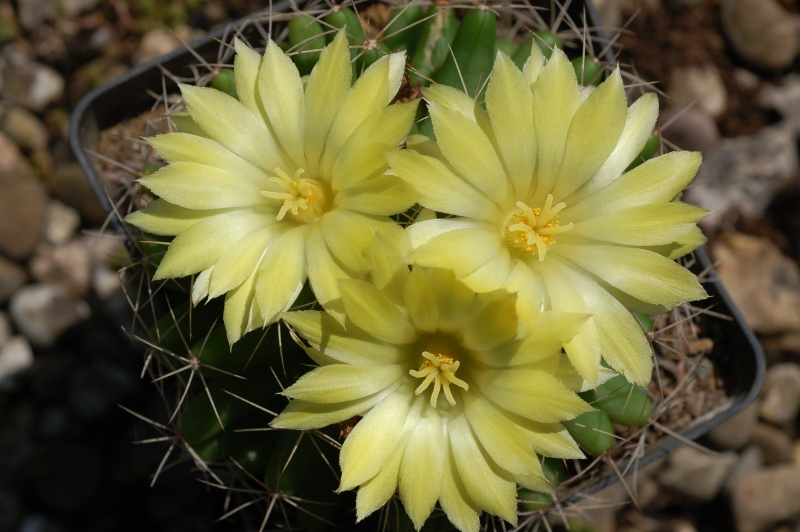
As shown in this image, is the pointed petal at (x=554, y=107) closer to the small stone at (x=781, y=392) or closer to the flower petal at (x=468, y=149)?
the flower petal at (x=468, y=149)

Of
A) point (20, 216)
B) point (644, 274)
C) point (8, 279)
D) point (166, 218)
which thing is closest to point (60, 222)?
point (20, 216)

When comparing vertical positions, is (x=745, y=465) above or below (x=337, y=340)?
below

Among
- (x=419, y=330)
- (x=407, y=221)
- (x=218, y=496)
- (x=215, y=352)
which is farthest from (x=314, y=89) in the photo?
(x=218, y=496)

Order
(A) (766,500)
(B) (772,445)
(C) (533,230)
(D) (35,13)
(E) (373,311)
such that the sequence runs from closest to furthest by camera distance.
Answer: (E) (373,311), (C) (533,230), (A) (766,500), (B) (772,445), (D) (35,13)

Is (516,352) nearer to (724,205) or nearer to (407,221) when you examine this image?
(407,221)

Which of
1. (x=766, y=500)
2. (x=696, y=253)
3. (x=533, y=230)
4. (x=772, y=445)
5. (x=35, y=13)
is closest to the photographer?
(x=533, y=230)

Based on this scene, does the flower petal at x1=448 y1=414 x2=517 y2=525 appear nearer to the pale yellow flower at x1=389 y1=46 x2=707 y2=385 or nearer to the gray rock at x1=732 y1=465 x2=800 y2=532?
the pale yellow flower at x1=389 y1=46 x2=707 y2=385

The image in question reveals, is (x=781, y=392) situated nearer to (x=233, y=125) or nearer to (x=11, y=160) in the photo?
(x=233, y=125)
